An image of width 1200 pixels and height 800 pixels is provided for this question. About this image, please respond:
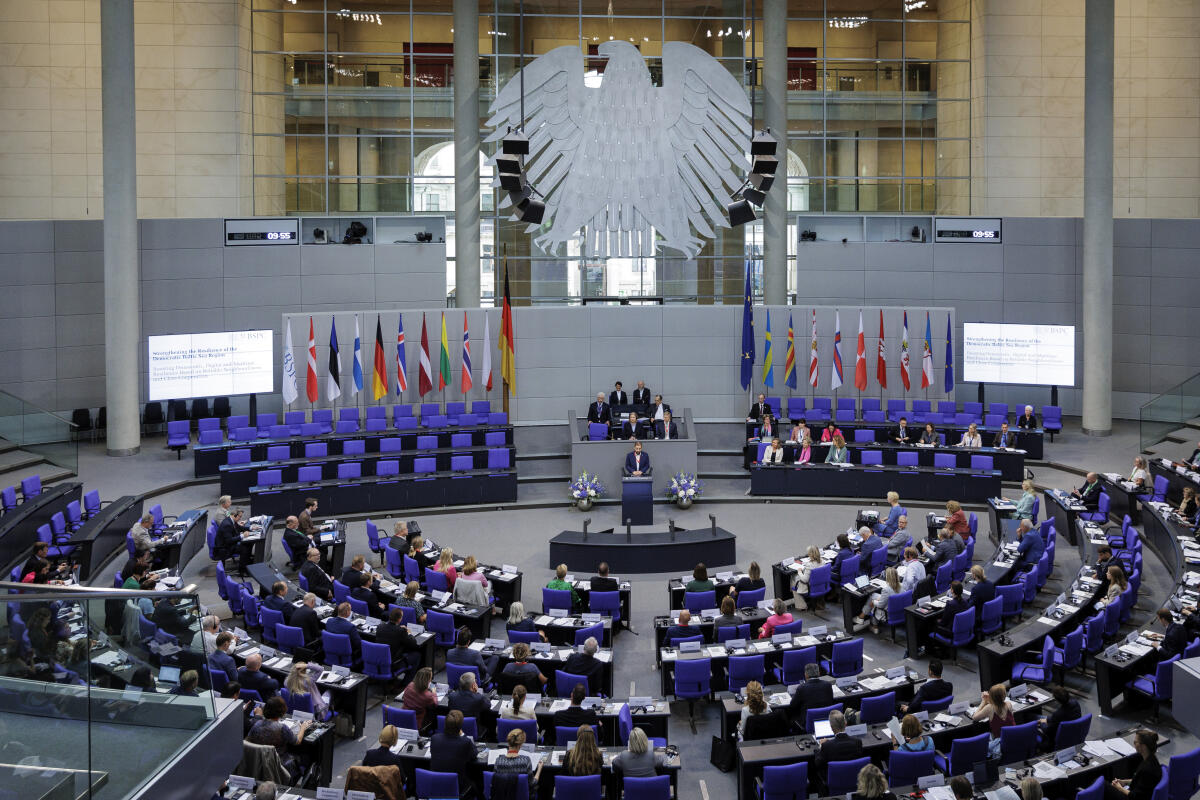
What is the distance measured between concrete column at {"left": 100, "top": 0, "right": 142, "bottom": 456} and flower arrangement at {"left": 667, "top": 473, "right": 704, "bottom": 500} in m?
12.2

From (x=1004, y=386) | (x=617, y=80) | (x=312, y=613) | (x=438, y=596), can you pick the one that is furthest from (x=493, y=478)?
(x=1004, y=386)

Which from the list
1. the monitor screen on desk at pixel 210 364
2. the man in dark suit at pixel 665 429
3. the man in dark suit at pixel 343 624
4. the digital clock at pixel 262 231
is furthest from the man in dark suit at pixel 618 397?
the man in dark suit at pixel 343 624

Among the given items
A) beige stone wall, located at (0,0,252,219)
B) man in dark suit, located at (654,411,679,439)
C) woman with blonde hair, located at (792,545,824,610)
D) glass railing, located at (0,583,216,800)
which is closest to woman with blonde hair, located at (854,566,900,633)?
woman with blonde hair, located at (792,545,824,610)

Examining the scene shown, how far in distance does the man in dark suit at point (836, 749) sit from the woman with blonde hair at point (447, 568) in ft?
21.0

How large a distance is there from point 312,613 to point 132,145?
1519 cm

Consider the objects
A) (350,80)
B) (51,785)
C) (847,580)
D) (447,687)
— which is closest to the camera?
(51,785)

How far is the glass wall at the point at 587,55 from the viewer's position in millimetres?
27672

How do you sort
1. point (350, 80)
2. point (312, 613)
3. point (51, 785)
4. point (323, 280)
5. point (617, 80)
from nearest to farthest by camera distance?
point (51, 785) → point (312, 613) → point (617, 80) → point (323, 280) → point (350, 80)

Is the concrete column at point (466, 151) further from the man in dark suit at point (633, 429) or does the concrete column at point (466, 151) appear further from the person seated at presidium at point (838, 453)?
the person seated at presidium at point (838, 453)

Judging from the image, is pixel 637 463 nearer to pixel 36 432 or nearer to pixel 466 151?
pixel 466 151

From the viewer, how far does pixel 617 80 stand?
24.7m

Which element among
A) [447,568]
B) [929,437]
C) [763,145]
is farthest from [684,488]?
[447,568]

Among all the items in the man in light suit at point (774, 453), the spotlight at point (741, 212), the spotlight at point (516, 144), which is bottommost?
A: the man in light suit at point (774, 453)

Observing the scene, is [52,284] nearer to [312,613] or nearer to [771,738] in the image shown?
[312,613]
